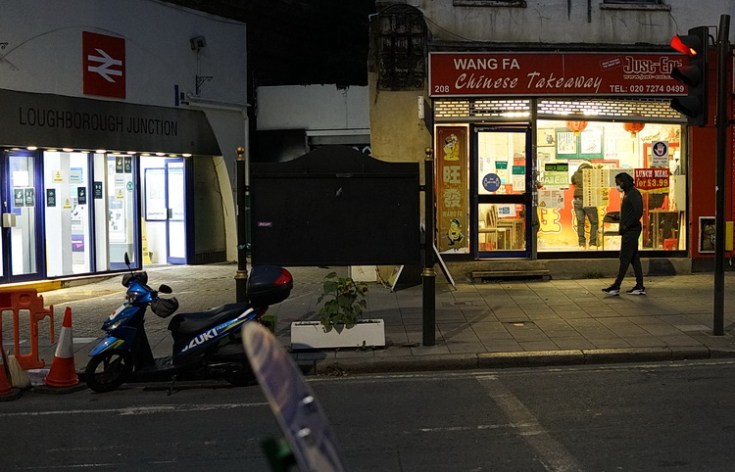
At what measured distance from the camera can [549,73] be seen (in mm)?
13734

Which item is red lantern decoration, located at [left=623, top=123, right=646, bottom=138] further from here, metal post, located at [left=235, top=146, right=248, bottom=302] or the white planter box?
metal post, located at [left=235, top=146, right=248, bottom=302]

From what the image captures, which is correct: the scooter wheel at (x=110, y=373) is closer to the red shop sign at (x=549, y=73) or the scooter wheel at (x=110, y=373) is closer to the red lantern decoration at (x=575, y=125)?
the red shop sign at (x=549, y=73)

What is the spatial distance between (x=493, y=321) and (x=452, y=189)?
3.88 meters

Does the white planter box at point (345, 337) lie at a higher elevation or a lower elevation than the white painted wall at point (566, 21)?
lower

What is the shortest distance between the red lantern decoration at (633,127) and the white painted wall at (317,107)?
6382 mm

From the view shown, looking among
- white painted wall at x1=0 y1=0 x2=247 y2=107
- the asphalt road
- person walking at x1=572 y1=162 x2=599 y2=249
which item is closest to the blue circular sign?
person walking at x1=572 y1=162 x2=599 y2=249

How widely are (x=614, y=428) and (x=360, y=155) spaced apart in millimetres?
4397

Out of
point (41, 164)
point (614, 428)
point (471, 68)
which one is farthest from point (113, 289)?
point (614, 428)

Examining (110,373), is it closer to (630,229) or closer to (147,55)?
(630,229)

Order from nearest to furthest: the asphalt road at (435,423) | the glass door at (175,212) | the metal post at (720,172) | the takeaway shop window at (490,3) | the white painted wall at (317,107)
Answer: the asphalt road at (435,423)
the metal post at (720,172)
the takeaway shop window at (490,3)
the glass door at (175,212)
the white painted wall at (317,107)

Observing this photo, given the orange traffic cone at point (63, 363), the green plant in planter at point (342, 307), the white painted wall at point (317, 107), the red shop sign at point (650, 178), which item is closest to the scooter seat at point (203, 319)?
the orange traffic cone at point (63, 363)

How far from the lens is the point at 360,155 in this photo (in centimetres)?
935

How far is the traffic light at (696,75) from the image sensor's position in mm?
9422

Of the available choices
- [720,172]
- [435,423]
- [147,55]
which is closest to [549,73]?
[720,172]
